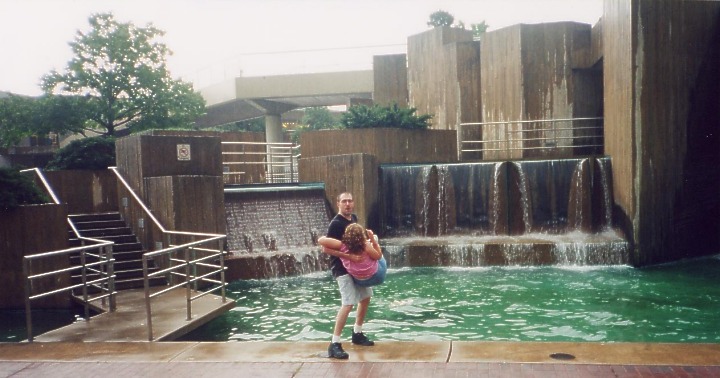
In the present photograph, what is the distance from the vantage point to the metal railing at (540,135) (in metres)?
22.0

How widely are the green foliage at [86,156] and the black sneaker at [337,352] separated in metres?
13.4

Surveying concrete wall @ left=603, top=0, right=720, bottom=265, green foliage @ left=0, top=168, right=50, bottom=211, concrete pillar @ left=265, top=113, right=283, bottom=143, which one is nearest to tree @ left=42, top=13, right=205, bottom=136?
concrete pillar @ left=265, top=113, right=283, bottom=143

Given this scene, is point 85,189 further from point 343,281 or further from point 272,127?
point 272,127

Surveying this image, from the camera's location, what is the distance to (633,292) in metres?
11.8

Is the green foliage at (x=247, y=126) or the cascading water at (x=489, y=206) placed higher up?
the green foliage at (x=247, y=126)

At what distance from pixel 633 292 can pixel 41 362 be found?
32.3 feet

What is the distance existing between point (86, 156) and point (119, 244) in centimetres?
574

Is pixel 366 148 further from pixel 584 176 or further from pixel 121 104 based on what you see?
pixel 121 104

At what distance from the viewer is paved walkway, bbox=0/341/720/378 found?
576 centimetres

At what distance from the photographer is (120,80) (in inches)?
1168

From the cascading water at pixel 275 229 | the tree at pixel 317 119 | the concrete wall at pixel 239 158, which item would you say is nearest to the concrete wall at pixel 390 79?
the concrete wall at pixel 239 158

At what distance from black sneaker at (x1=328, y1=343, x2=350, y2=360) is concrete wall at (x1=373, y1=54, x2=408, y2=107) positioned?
21.7 m

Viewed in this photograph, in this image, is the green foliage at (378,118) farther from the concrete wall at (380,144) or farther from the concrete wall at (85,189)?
the concrete wall at (85,189)

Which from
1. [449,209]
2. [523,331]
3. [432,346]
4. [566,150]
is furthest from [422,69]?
[432,346]
